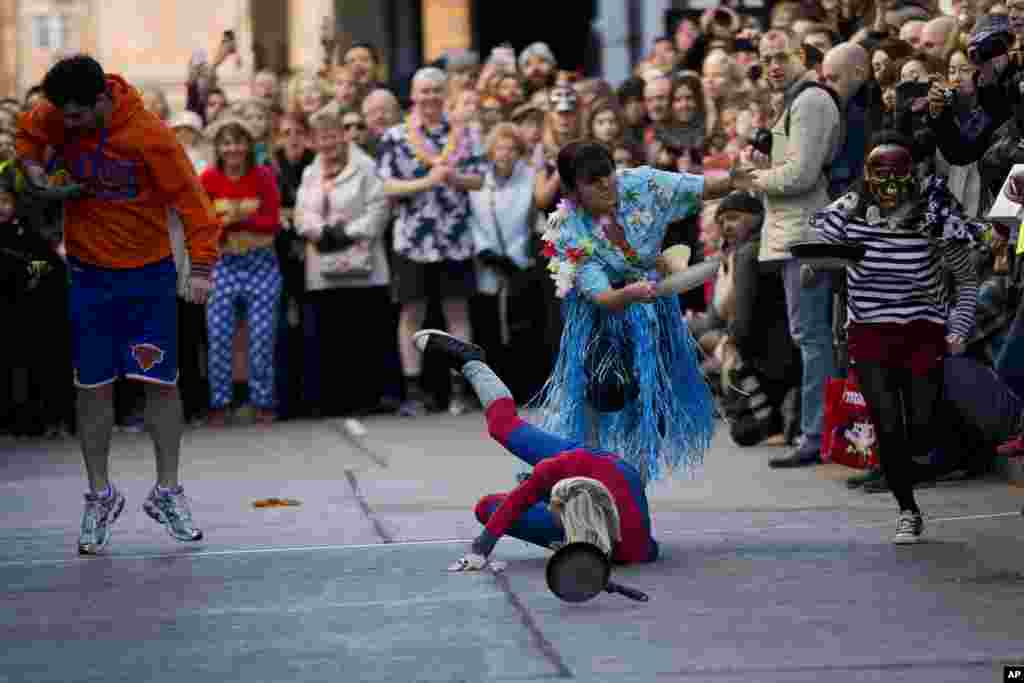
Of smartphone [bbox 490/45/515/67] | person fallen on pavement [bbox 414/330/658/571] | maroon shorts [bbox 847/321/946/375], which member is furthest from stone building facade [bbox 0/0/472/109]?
person fallen on pavement [bbox 414/330/658/571]

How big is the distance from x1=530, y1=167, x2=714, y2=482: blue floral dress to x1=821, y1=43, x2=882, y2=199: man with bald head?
2897 mm

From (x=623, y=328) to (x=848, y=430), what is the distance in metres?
2.14

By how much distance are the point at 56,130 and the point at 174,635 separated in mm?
2843

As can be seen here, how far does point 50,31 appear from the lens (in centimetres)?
6906

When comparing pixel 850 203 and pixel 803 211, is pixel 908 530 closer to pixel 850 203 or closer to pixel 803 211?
pixel 850 203

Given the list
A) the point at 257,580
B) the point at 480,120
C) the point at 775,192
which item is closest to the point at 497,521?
the point at 257,580

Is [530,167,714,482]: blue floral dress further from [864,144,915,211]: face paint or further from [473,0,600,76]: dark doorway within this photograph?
[473,0,600,76]: dark doorway

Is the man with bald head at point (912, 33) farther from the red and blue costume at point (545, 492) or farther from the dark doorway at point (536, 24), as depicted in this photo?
the dark doorway at point (536, 24)

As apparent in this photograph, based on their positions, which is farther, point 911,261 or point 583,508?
point 911,261

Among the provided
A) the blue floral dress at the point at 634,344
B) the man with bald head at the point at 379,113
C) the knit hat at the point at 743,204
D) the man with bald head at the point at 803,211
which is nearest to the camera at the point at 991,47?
the man with bald head at the point at 803,211

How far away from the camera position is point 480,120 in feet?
53.5

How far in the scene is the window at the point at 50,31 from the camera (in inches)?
2697

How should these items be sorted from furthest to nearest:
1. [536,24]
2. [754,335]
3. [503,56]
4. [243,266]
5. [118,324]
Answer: [536,24], [503,56], [243,266], [754,335], [118,324]

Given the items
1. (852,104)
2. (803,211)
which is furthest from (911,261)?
(852,104)
